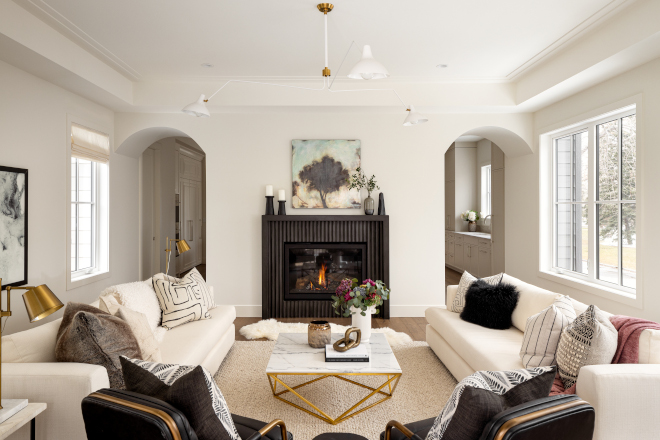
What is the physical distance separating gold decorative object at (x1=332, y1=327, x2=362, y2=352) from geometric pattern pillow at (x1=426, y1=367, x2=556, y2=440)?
Answer: 1309 millimetres


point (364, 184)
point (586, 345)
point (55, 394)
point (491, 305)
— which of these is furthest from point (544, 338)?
point (364, 184)

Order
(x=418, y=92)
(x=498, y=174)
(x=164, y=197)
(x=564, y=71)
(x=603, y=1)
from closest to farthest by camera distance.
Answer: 1. (x=603, y=1)
2. (x=564, y=71)
3. (x=418, y=92)
4. (x=498, y=174)
5. (x=164, y=197)

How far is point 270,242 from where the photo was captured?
5102mm

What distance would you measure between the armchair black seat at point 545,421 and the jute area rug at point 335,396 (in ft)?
4.29

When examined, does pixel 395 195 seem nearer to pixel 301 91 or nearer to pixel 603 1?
pixel 301 91

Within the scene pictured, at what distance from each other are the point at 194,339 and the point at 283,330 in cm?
163

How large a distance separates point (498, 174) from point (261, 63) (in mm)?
4026

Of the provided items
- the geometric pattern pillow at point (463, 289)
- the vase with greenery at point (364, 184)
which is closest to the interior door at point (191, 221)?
the vase with greenery at point (364, 184)

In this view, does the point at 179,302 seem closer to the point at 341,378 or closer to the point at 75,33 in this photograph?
the point at 341,378

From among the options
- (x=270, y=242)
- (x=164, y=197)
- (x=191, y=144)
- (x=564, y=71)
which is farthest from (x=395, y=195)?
(x=191, y=144)

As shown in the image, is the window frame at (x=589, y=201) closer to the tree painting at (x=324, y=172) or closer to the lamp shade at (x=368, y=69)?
the tree painting at (x=324, y=172)

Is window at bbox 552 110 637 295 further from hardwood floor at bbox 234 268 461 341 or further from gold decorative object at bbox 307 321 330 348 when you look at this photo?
gold decorative object at bbox 307 321 330 348

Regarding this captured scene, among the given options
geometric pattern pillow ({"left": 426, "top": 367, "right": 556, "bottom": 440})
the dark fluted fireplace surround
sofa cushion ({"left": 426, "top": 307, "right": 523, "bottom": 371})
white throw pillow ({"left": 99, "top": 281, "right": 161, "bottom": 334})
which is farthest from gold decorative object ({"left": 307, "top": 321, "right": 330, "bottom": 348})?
the dark fluted fireplace surround

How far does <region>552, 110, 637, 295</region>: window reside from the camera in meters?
3.70
